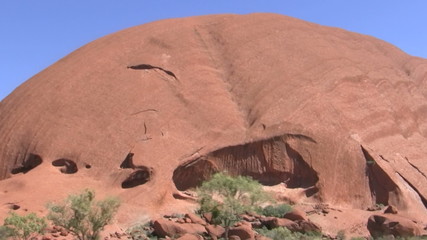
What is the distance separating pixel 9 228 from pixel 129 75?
42.9ft

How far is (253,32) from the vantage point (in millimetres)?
35562

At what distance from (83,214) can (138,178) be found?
24.4 feet

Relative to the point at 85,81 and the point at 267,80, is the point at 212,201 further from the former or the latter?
the point at 85,81

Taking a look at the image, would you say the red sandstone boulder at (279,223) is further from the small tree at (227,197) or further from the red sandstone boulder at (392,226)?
the red sandstone boulder at (392,226)

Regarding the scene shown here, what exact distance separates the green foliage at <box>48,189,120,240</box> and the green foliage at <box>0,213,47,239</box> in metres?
0.73

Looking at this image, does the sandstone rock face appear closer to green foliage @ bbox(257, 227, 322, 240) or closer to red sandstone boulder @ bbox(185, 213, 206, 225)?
red sandstone boulder @ bbox(185, 213, 206, 225)

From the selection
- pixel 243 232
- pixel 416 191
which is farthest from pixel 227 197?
pixel 416 191

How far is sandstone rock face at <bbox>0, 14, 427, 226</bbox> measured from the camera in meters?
27.8

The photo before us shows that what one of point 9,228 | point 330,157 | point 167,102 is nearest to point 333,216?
point 330,157

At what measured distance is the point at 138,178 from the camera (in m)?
27.4

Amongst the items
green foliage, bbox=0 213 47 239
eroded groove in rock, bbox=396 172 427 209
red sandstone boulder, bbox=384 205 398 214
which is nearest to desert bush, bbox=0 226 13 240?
green foliage, bbox=0 213 47 239

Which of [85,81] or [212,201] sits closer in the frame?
[212,201]

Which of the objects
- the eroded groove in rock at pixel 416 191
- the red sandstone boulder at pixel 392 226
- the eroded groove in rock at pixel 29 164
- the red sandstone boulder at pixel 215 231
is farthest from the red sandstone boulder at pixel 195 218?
the eroded groove in rock at pixel 416 191

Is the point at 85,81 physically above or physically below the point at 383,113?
above
